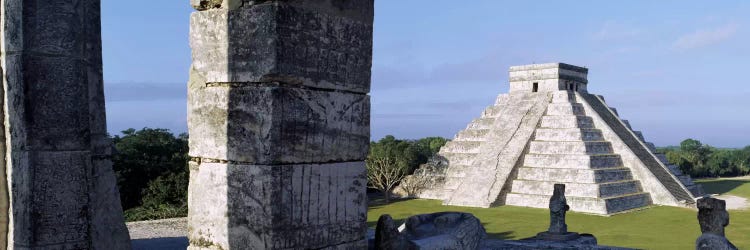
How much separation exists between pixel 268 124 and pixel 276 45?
502mm

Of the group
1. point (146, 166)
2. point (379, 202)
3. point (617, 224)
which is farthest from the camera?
point (379, 202)

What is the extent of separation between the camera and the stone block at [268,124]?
3984mm

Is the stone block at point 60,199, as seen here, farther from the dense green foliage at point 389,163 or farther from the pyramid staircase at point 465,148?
the pyramid staircase at point 465,148

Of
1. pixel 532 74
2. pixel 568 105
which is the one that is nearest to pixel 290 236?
pixel 568 105

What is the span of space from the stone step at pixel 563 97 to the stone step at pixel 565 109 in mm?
381

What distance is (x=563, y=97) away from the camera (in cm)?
3020

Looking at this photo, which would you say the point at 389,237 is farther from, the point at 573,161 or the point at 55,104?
the point at 573,161

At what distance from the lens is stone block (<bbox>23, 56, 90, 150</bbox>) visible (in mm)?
5879

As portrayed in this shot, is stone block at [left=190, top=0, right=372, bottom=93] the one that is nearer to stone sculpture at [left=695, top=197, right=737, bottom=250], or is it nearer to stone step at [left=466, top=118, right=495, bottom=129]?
stone sculpture at [left=695, top=197, right=737, bottom=250]

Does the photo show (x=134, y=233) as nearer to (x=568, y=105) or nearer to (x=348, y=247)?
(x=348, y=247)

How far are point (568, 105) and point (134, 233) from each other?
20.2 m

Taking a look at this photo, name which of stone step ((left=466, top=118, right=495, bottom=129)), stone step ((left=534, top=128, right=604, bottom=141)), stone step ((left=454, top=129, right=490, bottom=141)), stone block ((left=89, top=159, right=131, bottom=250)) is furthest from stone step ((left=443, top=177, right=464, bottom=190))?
stone block ((left=89, top=159, right=131, bottom=250))

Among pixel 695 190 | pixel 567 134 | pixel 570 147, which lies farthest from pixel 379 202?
pixel 695 190

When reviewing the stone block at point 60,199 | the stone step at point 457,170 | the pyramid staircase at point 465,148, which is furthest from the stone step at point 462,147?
the stone block at point 60,199
